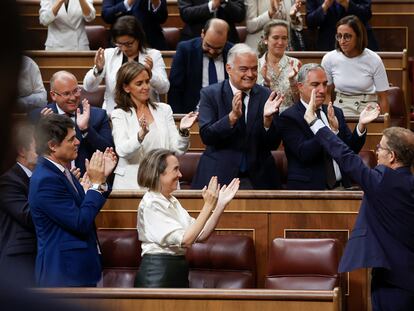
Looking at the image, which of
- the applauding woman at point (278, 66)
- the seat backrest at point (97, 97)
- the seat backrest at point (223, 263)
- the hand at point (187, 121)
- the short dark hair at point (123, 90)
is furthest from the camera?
the seat backrest at point (97, 97)

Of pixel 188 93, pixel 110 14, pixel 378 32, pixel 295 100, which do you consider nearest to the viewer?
pixel 295 100

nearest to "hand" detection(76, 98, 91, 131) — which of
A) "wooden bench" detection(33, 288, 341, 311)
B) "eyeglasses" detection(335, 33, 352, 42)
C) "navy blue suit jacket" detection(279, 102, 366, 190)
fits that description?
"navy blue suit jacket" detection(279, 102, 366, 190)

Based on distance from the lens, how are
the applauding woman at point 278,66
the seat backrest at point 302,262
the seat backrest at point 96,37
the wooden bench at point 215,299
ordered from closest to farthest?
the wooden bench at point 215,299
the seat backrest at point 302,262
the applauding woman at point 278,66
the seat backrest at point 96,37

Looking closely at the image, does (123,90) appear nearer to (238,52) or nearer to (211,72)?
(238,52)

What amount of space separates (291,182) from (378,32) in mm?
3330

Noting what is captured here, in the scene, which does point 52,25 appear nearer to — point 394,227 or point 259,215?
point 259,215

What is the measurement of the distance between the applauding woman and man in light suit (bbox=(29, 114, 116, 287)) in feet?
6.43

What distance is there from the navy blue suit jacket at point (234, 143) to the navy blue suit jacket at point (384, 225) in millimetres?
801

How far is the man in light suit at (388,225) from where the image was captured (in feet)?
13.1

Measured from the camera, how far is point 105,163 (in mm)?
4238

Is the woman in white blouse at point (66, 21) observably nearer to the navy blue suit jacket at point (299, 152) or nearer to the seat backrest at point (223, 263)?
the navy blue suit jacket at point (299, 152)

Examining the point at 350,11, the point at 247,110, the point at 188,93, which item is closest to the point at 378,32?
the point at 350,11

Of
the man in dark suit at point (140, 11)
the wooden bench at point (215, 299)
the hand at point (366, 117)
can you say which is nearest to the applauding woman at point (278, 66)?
the hand at point (366, 117)

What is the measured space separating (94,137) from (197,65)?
1.34 meters
